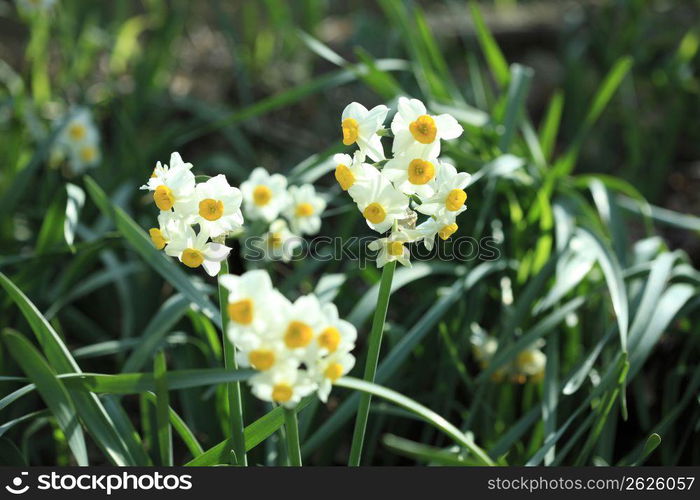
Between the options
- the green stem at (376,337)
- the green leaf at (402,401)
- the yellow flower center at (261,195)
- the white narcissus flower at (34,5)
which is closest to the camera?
the green leaf at (402,401)

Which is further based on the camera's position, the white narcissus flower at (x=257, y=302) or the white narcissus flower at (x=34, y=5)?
the white narcissus flower at (x=34, y=5)

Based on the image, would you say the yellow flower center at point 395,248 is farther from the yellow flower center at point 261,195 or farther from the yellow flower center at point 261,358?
the yellow flower center at point 261,195

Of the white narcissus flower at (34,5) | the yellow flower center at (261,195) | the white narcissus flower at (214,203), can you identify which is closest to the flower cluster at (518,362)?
the yellow flower center at (261,195)

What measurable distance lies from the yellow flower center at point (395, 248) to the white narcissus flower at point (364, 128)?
0.12 meters

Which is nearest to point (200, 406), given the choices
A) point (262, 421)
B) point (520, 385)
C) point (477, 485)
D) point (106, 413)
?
point (106, 413)

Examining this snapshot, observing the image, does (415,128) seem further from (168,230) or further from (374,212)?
(168,230)

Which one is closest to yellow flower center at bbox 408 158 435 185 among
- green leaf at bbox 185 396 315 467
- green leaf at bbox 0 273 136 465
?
green leaf at bbox 185 396 315 467

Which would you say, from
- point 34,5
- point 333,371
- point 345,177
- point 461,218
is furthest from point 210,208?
point 34,5

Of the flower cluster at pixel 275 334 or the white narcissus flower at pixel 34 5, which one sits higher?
the white narcissus flower at pixel 34 5

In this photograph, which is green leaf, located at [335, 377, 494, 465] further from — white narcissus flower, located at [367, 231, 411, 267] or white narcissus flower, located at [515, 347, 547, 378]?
white narcissus flower, located at [515, 347, 547, 378]

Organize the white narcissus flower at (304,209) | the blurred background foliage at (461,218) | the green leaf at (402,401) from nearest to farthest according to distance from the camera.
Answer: the green leaf at (402,401)
the white narcissus flower at (304,209)
the blurred background foliage at (461,218)

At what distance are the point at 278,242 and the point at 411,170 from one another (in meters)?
0.56

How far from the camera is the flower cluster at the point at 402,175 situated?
0.97 m

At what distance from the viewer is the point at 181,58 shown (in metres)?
3.32
